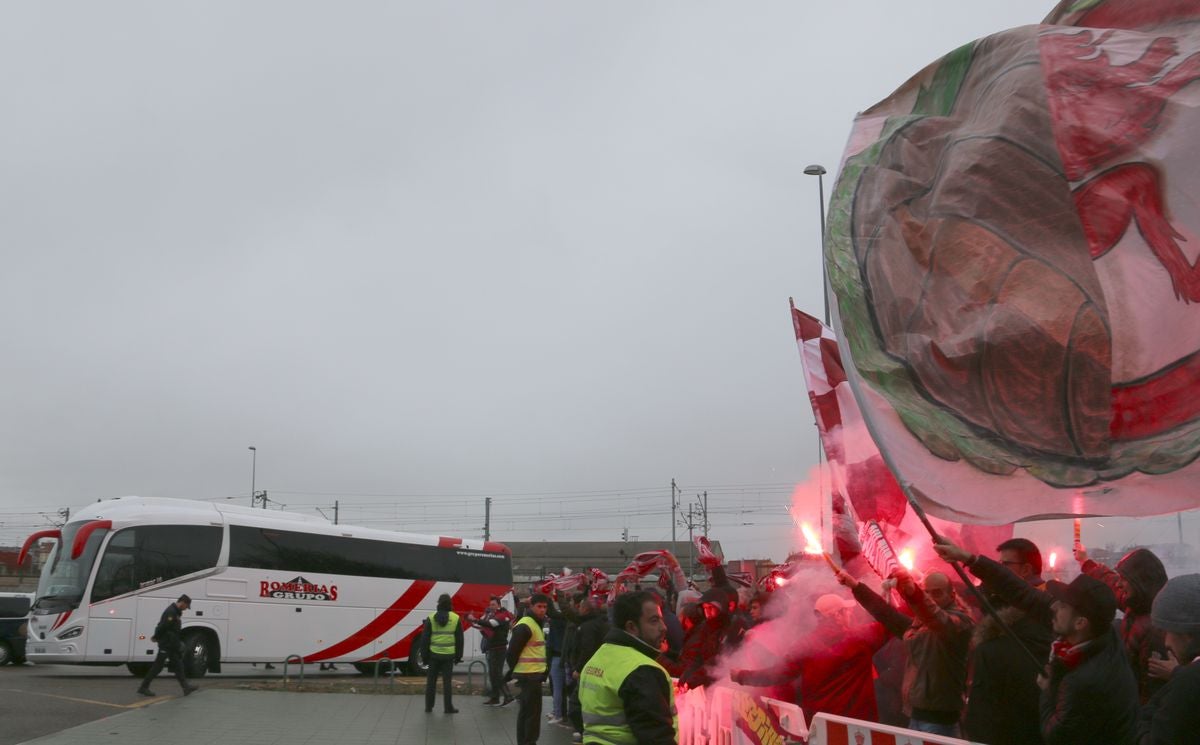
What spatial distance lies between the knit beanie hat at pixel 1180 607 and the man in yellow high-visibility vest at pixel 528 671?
25.1 ft

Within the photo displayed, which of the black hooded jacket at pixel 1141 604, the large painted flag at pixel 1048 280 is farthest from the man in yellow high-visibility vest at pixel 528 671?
the large painted flag at pixel 1048 280

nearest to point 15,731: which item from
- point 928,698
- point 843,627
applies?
point 843,627

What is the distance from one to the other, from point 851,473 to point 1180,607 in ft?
14.4

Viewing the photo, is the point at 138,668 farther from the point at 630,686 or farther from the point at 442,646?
the point at 630,686

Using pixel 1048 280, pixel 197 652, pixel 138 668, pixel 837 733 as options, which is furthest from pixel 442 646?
pixel 1048 280

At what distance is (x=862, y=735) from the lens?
499cm

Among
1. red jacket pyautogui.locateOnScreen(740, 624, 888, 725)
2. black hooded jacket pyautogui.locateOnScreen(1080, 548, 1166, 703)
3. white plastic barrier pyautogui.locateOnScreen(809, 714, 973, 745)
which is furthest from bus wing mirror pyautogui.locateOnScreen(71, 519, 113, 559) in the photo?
black hooded jacket pyautogui.locateOnScreen(1080, 548, 1166, 703)

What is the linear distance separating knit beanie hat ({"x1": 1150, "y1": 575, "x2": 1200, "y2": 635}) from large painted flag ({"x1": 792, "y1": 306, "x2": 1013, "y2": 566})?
3.33 metres

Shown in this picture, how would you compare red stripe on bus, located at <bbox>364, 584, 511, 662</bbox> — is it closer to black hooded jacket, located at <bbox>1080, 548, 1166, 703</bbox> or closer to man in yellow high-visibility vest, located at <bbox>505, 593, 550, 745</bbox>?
man in yellow high-visibility vest, located at <bbox>505, 593, 550, 745</bbox>

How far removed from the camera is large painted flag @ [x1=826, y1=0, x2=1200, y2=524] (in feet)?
11.6

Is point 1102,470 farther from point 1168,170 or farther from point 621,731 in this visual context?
point 621,731

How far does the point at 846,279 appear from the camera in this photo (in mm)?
4617

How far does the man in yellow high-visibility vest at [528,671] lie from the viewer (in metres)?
10.4

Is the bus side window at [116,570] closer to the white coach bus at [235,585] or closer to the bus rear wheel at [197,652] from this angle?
the white coach bus at [235,585]
